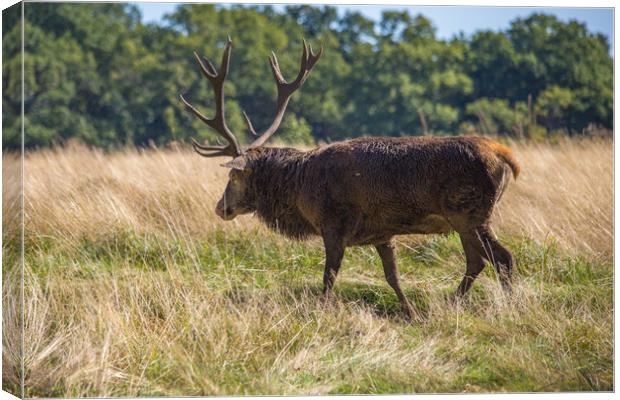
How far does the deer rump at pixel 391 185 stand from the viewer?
6.68 meters

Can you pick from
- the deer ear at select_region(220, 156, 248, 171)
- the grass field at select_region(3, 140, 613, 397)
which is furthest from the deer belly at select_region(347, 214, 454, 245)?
the deer ear at select_region(220, 156, 248, 171)

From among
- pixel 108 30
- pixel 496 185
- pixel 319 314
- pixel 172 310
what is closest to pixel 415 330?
pixel 319 314

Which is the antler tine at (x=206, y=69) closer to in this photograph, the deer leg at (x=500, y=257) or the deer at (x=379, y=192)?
the deer at (x=379, y=192)

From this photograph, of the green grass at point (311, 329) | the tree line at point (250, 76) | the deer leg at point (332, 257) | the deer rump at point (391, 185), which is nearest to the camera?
the green grass at point (311, 329)

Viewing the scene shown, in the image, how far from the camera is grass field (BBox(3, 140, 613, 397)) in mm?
5504

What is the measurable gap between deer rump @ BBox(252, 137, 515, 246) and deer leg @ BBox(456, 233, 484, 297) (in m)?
0.20

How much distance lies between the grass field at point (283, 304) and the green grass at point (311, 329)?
0.04 ft

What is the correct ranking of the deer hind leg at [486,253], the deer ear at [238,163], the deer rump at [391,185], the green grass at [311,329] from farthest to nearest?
the deer ear at [238,163]
the deer hind leg at [486,253]
the deer rump at [391,185]
the green grass at [311,329]

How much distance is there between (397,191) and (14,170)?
112 inches

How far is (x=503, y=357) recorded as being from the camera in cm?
576

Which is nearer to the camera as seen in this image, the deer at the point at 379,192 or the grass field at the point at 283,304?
the grass field at the point at 283,304

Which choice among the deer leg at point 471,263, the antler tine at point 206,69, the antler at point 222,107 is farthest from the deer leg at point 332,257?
the antler tine at point 206,69

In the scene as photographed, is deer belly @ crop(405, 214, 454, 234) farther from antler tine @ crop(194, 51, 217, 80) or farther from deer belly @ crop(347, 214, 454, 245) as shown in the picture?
antler tine @ crop(194, 51, 217, 80)

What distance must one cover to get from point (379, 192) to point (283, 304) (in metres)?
1.10
